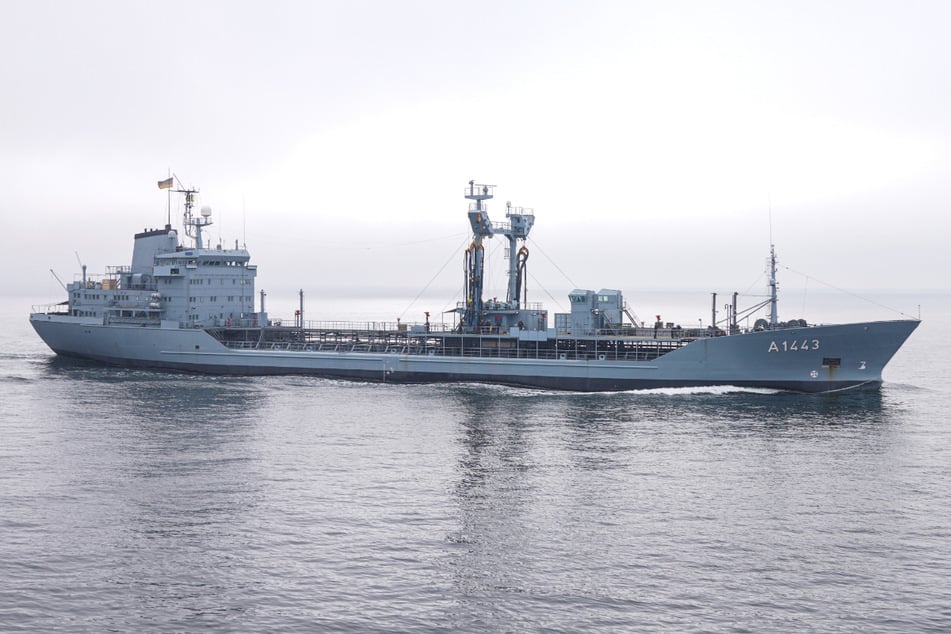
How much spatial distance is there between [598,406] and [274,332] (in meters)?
29.9

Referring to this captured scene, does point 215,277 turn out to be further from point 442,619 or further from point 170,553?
point 442,619

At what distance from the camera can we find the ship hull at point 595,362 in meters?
50.6

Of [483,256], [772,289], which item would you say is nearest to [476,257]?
[483,256]

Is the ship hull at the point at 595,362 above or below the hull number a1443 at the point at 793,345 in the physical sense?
below

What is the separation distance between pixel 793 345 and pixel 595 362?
11.9 metres

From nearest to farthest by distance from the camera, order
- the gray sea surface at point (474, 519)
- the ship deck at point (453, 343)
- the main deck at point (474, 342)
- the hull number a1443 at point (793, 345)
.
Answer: the gray sea surface at point (474, 519)
the hull number a1443 at point (793, 345)
the main deck at point (474, 342)
the ship deck at point (453, 343)

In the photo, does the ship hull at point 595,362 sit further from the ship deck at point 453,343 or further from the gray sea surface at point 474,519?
the gray sea surface at point 474,519

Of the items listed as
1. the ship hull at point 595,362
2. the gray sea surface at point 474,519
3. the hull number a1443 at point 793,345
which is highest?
the hull number a1443 at point 793,345

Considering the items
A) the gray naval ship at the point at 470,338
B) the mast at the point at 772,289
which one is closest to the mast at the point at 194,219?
the gray naval ship at the point at 470,338

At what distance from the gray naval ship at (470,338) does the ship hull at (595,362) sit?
0.24ft

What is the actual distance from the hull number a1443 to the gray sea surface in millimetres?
5188

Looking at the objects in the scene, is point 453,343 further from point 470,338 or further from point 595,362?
point 595,362

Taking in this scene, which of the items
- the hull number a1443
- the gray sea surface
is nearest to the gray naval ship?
the hull number a1443

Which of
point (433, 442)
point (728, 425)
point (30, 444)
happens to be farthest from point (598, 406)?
point (30, 444)
